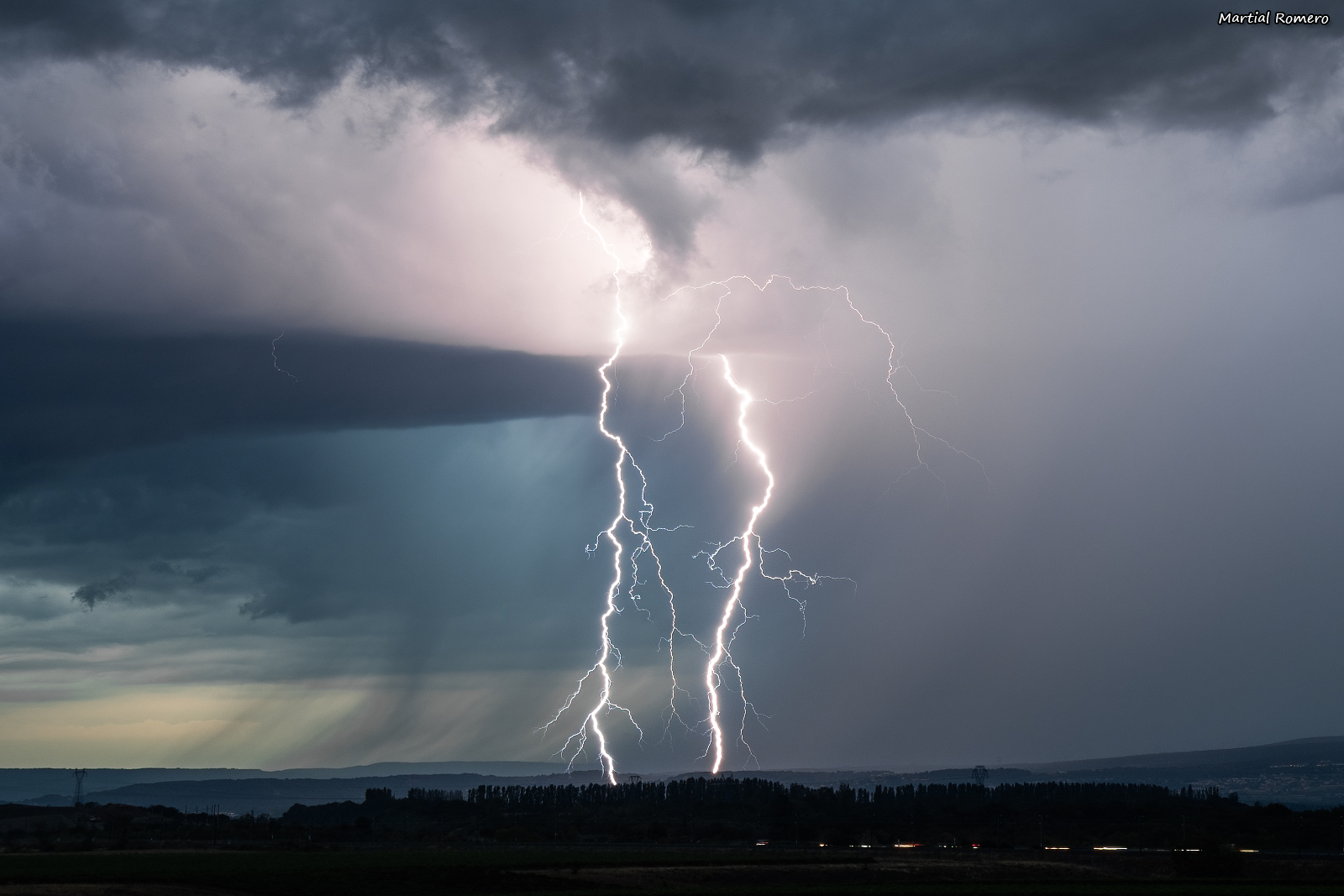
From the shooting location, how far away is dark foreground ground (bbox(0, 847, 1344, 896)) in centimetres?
5966

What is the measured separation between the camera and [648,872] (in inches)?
2768

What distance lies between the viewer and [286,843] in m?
98.5

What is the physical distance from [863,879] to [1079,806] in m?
76.8

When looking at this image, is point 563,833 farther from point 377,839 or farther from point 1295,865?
point 1295,865

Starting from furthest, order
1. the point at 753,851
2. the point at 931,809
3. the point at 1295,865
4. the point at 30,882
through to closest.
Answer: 1. the point at 931,809
2. the point at 753,851
3. the point at 1295,865
4. the point at 30,882

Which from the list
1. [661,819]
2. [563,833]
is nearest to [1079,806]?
[661,819]

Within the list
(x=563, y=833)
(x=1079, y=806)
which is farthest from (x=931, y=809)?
(x=563, y=833)

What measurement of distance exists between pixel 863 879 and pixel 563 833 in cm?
6082

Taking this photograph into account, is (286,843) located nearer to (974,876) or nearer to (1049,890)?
(974,876)

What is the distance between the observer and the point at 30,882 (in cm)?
5556

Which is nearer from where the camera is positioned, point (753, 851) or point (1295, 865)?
point (1295, 865)

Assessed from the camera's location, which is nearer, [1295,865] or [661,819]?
[1295,865]

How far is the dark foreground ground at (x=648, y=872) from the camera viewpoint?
59.7 m

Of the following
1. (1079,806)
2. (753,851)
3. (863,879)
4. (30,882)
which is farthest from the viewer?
(1079,806)
